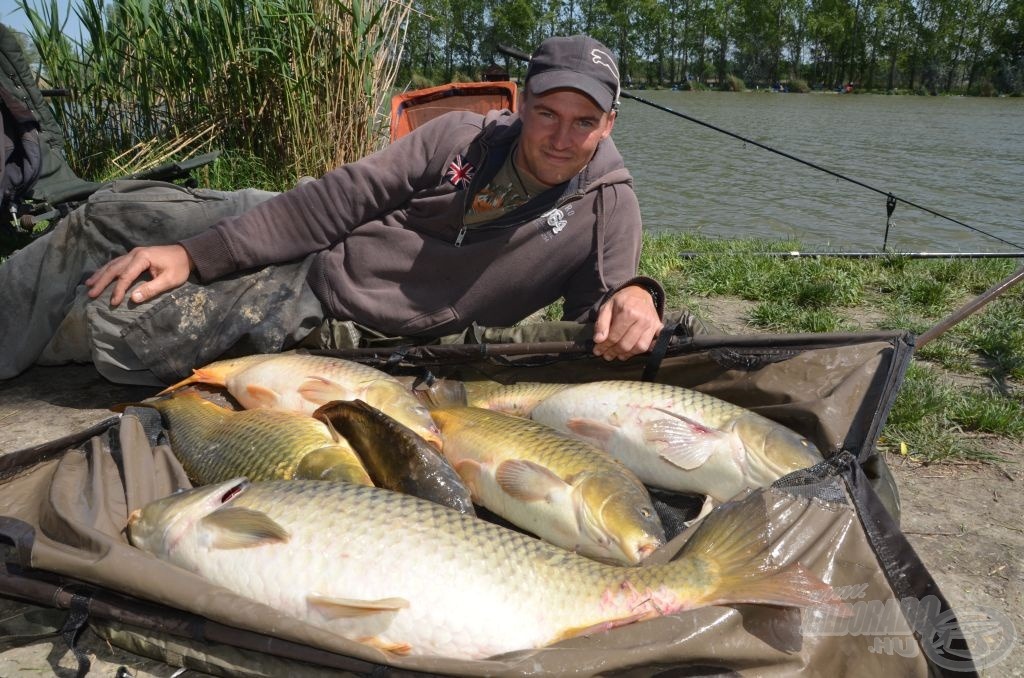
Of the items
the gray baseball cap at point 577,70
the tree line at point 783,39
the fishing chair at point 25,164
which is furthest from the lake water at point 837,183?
the tree line at point 783,39

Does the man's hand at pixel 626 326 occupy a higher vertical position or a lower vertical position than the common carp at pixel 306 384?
higher

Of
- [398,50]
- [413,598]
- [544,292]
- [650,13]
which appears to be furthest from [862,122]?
[650,13]

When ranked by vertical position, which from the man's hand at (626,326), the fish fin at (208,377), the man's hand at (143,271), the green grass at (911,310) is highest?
the man's hand at (143,271)

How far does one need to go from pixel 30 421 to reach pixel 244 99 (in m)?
3.26

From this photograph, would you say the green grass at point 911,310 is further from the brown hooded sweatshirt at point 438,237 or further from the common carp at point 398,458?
the common carp at point 398,458

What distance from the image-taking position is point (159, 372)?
2.75m

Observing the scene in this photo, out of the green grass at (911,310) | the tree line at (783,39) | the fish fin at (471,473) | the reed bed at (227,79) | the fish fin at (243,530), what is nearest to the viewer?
the fish fin at (243,530)

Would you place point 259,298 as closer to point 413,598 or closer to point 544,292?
point 544,292

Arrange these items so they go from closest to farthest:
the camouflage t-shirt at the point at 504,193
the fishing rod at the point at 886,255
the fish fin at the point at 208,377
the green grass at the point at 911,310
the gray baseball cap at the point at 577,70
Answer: the fish fin at the point at 208,377, the gray baseball cap at the point at 577,70, the camouflage t-shirt at the point at 504,193, the green grass at the point at 911,310, the fishing rod at the point at 886,255

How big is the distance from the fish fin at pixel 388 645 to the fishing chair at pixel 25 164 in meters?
3.77

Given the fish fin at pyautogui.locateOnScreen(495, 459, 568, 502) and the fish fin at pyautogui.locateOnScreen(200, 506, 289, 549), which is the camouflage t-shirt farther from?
the fish fin at pyautogui.locateOnScreen(200, 506, 289, 549)

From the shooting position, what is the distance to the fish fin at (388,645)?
1.45 meters

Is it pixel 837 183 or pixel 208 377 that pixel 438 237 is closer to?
pixel 208 377

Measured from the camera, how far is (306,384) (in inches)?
94.2
